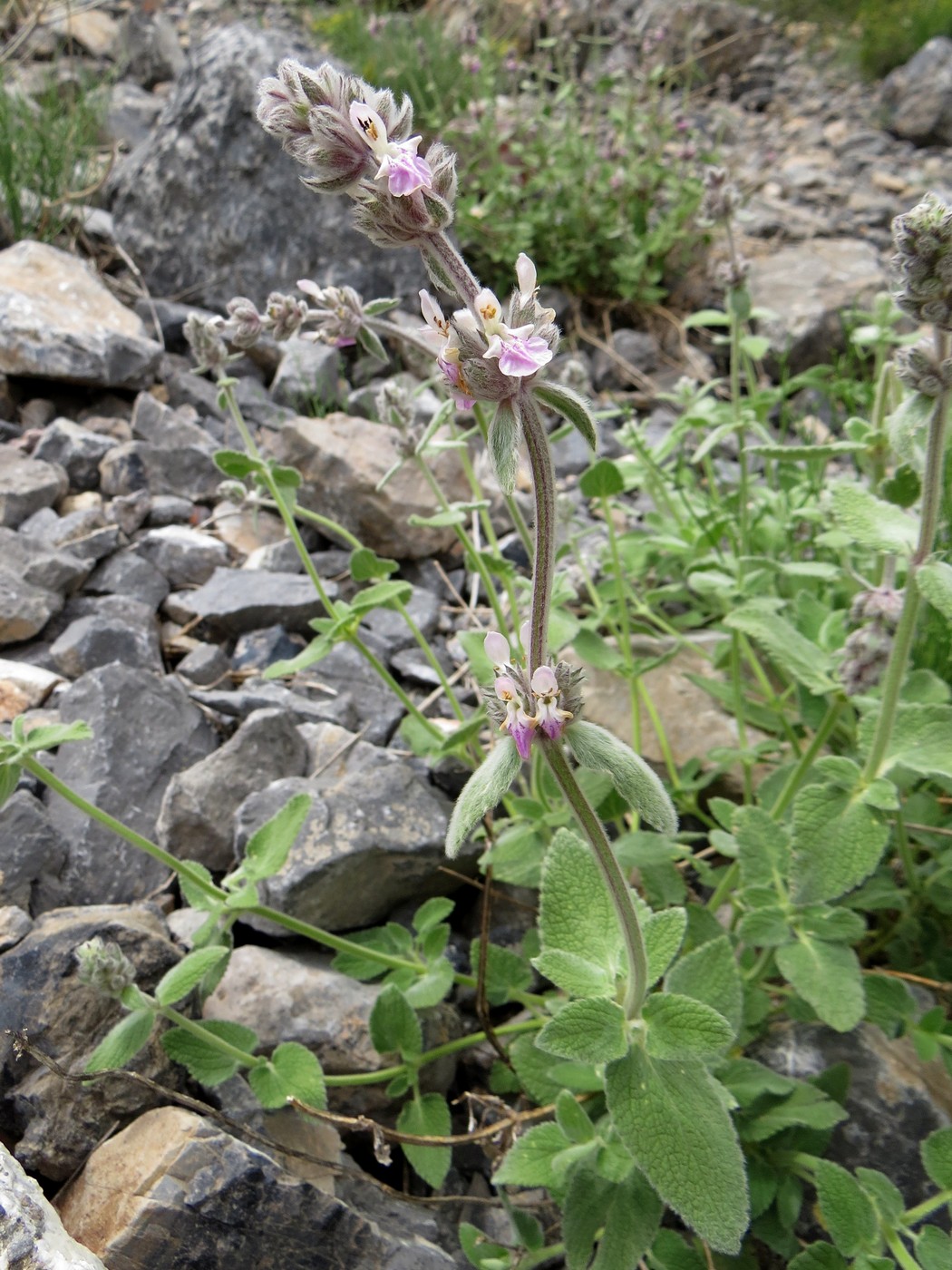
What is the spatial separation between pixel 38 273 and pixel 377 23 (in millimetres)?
3777

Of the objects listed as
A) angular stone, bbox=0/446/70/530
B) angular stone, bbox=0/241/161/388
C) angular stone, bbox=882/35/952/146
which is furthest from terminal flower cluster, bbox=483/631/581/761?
angular stone, bbox=882/35/952/146

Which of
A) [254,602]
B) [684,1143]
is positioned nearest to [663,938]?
[684,1143]

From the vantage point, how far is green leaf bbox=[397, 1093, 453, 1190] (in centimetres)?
190

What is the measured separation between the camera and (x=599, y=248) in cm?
542

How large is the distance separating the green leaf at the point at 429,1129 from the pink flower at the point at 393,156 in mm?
1662

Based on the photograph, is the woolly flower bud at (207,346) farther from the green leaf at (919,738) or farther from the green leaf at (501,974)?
the green leaf at (919,738)

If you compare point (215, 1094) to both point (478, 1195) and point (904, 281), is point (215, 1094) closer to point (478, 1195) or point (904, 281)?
point (478, 1195)

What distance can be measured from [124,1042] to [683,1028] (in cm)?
98

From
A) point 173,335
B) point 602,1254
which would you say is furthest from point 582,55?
point 602,1254

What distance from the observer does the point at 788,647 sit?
2.09 metres

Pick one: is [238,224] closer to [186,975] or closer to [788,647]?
[788,647]

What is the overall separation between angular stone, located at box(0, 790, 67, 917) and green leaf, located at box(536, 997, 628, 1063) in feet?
4.46

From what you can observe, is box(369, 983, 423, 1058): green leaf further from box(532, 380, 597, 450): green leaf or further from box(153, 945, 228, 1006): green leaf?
box(532, 380, 597, 450): green leaf

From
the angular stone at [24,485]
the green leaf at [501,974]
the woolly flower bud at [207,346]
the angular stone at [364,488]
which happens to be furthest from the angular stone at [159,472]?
the green leaf at [501,974]
